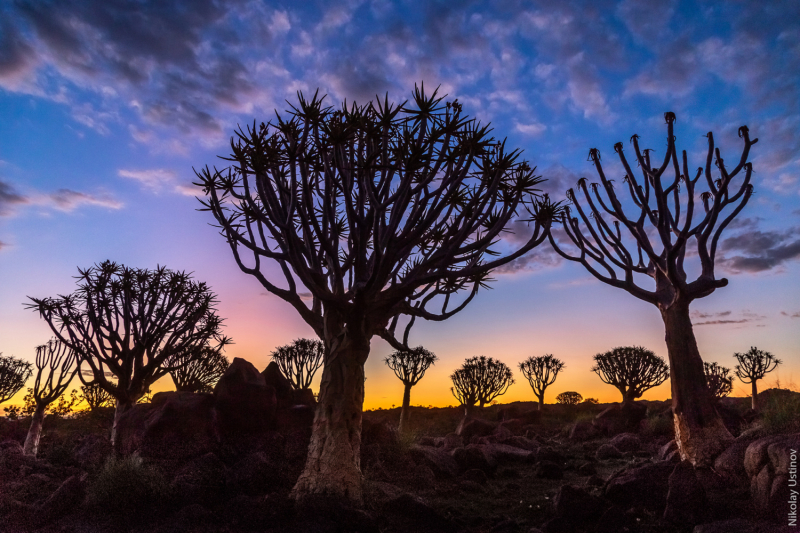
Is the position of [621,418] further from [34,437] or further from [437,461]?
[34,437]

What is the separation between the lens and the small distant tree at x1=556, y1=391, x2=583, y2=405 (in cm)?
4249

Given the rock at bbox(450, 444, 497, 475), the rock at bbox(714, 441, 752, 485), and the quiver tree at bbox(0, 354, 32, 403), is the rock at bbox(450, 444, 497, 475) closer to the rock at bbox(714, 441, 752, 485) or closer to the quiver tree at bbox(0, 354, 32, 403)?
the rock at bbox(714, 441, 752, 485)

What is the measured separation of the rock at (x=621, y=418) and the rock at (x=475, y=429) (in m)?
4.95

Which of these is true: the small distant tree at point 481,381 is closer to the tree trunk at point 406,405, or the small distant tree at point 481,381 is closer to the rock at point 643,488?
the tree trunk at point 406,405

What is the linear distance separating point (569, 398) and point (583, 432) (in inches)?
997

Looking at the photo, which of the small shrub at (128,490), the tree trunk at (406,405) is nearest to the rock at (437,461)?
the small shrub at (128,490)

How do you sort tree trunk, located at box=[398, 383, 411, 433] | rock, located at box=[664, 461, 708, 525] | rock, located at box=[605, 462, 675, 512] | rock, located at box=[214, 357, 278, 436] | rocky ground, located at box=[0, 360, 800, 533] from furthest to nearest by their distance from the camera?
tree trunk, located at box=[398, 383, 411, 433] → rock, located at box=[214, 357, 278, 436] → rock, located at box=[605, 462, 675, 512] → rocky ground, located at box=[0, 360, 800, 533] → rock, located at box=[664, 461, 708, 525]

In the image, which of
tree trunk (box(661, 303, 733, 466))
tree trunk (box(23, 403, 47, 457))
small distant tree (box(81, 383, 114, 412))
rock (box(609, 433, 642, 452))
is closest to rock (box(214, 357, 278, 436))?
tree trunk (box(661, 303, 733, 466))

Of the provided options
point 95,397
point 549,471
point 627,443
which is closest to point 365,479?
point 549,471

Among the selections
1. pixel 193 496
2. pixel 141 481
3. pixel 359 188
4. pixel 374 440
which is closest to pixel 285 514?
pixel 193 496

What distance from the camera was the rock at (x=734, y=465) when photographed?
767 centimetres

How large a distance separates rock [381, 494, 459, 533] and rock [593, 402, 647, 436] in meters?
15.1

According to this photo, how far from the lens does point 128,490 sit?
779 cm

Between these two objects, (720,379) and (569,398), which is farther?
(569,398)
